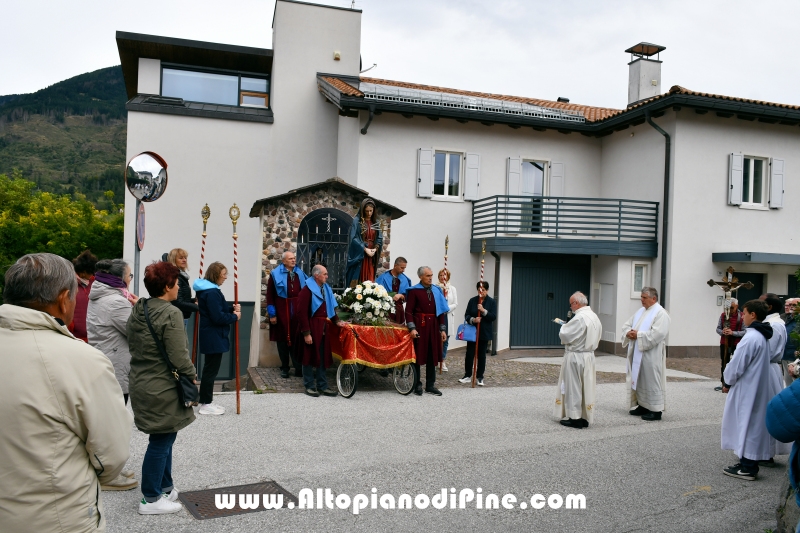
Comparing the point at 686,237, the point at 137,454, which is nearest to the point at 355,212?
the point at 137,454

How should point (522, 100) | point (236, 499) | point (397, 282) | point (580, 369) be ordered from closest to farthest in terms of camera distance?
point (236, 499), point (580, 369), point (397, 282), point (522, 100)

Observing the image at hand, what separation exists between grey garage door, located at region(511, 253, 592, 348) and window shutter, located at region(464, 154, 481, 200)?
2.10 metres

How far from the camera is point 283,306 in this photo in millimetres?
11297

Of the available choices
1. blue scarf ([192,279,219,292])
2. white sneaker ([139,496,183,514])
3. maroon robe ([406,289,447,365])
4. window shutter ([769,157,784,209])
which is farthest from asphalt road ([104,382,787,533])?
window shutter ([769,157,784,209])

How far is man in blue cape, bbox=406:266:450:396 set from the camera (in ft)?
34.2

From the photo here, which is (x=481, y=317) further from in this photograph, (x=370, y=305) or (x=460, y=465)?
(x=460, y=465)

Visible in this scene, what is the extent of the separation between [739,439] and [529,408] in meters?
3.42

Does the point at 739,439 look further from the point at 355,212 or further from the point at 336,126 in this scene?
the point at 336,126

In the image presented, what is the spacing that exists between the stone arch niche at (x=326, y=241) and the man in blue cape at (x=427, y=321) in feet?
10.1

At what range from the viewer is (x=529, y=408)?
31.5ft

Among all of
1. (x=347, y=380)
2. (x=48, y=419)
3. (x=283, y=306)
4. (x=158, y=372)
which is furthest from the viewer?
(x=283, y=306)

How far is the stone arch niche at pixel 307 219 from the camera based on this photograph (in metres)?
12.6

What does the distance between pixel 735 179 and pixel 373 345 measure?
492 inches

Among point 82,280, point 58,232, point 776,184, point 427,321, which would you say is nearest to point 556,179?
point 776,184
